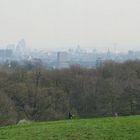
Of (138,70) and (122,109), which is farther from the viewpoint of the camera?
(138,70)

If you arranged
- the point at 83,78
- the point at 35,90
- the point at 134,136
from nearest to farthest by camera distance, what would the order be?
1. the point at 134,136
2. the point at 35,90
3. the point at 83,78

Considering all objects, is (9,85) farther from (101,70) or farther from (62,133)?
(62,133)

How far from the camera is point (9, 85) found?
61.1m

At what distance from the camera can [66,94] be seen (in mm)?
63469

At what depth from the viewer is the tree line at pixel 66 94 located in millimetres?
55938

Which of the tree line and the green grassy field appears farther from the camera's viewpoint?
the tree line

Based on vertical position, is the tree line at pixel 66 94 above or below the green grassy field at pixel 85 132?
below

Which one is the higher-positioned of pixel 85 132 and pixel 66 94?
pixel 85 132

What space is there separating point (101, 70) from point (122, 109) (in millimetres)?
18189

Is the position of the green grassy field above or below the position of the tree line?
above

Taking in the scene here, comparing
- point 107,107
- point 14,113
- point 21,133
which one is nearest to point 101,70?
point 107,107

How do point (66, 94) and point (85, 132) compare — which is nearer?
point (85, 132)

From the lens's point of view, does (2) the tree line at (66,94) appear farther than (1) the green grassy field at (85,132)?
Yes

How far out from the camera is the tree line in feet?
184
